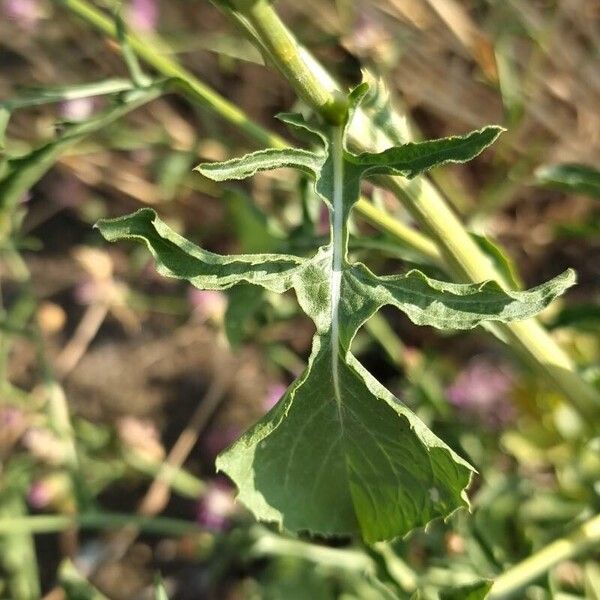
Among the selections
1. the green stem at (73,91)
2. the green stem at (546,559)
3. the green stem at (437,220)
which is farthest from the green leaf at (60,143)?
the green stem at (546,559)

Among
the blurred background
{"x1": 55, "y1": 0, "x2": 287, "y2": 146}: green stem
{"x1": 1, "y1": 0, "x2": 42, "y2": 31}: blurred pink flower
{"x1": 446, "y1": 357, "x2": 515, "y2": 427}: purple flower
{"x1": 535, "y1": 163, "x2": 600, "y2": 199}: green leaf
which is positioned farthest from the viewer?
{"x1": 1, "y1": 0, "x2": 42, "y2": 31}: blurred pink flower

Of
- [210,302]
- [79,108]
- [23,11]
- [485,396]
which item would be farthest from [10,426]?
[485,396]

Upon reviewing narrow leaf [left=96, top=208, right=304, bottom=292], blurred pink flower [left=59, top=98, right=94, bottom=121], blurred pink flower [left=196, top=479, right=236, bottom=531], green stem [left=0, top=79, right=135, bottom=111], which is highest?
green stem [left=0, top=79, right=135, bottom=111]

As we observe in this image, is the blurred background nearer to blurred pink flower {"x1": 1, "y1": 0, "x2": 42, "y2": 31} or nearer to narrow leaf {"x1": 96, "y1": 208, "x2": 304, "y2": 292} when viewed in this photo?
blurred pink flower {"x1": 1, "y1": 0, "x2": 42, "y2": 31}

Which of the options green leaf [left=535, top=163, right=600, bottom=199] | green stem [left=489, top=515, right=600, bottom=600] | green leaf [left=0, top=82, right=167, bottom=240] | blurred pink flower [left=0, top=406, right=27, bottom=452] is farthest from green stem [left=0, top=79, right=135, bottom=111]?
blurred pink flower [left=0, top=406, right=27, bottom=452]

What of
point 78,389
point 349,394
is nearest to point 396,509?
point 349,394

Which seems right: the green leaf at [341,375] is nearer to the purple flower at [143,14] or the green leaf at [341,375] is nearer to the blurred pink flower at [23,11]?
the purple flower at [143,14]
